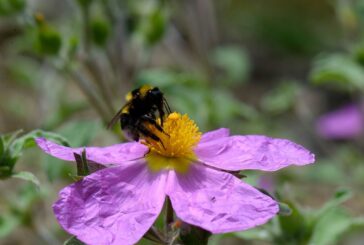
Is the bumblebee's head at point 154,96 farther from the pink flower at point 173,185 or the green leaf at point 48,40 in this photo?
the green leaf at point 48,40

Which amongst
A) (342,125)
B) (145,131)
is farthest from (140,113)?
(342,125)

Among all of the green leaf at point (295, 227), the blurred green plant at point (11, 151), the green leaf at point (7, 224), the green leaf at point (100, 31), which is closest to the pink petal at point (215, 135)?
the green leaf at point (295, 227)

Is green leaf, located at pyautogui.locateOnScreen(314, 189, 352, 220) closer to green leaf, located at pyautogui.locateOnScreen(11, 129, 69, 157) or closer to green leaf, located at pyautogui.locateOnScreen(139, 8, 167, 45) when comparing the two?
green leaf, located at pyautogui.locateOnScreen(11, 129, 69, 157)

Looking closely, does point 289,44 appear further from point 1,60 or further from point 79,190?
point 79,190

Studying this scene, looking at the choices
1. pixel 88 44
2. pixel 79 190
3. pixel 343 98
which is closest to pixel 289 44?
pixel 343 98

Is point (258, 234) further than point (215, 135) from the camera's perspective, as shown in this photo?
Yes

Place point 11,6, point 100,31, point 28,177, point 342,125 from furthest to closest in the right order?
point 342,125 < point 100,31 < point 11,6 < point 28,177

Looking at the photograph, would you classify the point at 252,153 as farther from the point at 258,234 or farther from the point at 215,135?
the point at 258,234
